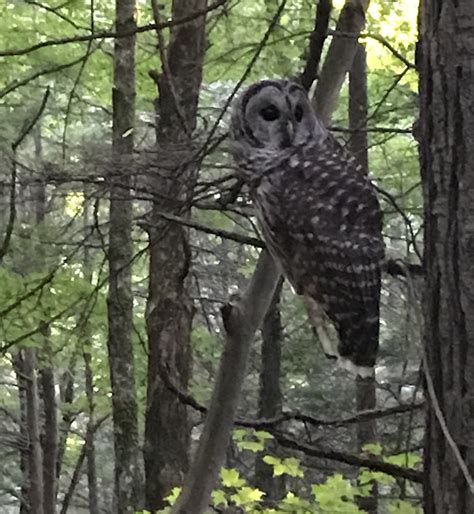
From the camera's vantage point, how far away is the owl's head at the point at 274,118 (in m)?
2.56

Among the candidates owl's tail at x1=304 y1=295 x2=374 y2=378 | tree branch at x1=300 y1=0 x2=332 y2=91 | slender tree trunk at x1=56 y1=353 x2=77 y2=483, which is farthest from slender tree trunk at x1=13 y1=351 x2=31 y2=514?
tree branch at x1=300 y1=0 x2=332 y2=91

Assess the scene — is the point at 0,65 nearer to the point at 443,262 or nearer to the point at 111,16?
the point at 111,16

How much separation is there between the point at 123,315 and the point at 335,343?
3.95 meters

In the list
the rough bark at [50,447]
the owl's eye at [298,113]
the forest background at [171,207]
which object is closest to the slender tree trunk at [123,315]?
the forest background at [171,207]

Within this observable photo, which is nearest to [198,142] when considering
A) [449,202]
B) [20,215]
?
[449,202]

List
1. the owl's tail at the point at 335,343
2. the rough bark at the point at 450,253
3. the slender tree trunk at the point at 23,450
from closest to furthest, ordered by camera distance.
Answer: the rough bark at the point at 450,253
the owl's tail at the point at 335,343
the slender tree trunk at the point at 23,450

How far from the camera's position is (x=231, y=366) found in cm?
263

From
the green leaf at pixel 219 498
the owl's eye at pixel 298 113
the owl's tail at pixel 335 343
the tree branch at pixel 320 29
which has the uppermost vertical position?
the tree branch at pixel 320 29

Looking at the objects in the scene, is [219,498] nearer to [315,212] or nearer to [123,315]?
[123,315]

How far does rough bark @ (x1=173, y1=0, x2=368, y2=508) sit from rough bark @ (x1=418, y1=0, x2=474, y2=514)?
0.65m

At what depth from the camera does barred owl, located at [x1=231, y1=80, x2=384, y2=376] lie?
2410 millimetres

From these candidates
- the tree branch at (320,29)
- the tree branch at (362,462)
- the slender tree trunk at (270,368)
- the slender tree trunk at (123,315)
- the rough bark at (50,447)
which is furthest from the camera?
the rough bark at (50,447)

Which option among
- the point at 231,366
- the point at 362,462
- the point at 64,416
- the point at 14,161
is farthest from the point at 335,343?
the point at 64,416

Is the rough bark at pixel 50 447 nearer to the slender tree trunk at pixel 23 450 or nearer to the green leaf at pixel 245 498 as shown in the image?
the slender tree trunk at pixel 23 450
